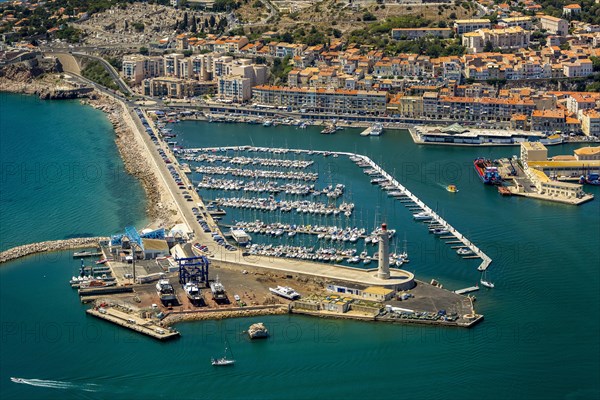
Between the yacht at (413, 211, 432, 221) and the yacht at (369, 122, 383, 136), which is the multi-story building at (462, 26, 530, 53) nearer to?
the yacht at (369, 122, 383, 136)

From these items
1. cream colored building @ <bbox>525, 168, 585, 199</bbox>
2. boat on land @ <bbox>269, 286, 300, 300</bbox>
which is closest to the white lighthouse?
boat on land @ <bbox>269, 286, 300, 300</bbox>

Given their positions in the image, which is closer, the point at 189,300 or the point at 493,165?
the point at 189,300

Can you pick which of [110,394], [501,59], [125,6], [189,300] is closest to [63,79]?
[125,6]

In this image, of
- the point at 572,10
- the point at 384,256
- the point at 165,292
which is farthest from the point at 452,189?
the point at 572,10

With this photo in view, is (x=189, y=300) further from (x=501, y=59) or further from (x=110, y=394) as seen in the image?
(x=501, y=59)

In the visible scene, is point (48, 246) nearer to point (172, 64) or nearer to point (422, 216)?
point (422, 216)

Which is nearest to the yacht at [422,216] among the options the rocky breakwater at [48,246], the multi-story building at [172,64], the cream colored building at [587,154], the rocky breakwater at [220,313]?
the rocky breakwater at [220,313]
